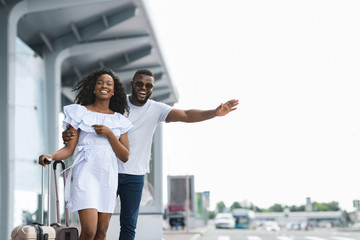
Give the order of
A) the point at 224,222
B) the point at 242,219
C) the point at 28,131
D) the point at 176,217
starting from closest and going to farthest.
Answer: the point at 28,131 < the point at 176,217 < the point at 224,222 < the point at 242,219

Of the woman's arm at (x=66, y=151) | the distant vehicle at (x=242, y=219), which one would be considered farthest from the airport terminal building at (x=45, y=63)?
the distant vehicle at (x=242, y=219)

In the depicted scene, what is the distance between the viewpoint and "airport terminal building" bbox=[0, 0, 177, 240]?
42.3ft

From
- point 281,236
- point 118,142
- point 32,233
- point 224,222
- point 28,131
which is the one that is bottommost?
point 224,222

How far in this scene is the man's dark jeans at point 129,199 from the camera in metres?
4.36

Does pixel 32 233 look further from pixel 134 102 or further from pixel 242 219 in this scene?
pixel 242 219

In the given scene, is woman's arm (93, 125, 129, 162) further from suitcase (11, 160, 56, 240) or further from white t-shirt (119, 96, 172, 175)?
suitcase (11, 160, 56, 240)

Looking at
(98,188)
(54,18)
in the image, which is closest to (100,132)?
(98,188)

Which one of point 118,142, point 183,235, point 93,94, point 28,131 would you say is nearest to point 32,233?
point 118,142

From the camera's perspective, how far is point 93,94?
4.23 meters

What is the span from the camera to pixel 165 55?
806 inches

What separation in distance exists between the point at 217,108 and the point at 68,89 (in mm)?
18905

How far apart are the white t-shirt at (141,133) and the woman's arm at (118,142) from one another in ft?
0.82

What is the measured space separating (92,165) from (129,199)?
574 millimetres

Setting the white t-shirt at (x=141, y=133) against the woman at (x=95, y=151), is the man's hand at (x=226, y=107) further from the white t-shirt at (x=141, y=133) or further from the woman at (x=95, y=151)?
the woman at (x=95, y=151)
